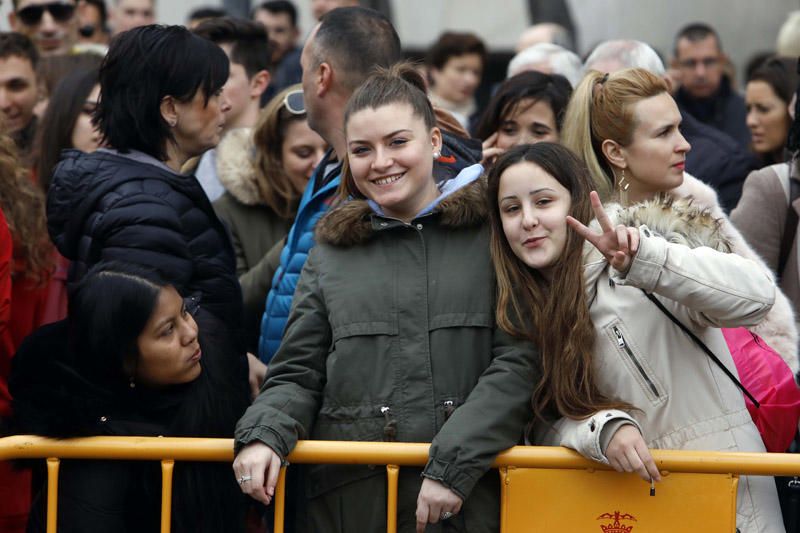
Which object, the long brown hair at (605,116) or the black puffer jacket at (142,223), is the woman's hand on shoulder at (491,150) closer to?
the long brown hair at (605,116)

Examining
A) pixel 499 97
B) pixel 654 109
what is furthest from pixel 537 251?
pixel 499 97

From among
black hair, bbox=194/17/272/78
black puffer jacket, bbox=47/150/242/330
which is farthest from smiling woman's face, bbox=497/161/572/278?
black hair, bbox=194/17/272/78

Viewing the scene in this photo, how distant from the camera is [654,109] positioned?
4.10 metres

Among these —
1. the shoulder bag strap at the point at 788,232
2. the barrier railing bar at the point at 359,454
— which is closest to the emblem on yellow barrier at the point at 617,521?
the barrier railing bar at the point at 359,454

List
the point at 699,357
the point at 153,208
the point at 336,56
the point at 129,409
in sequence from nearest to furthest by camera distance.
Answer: the point at 699,357
the point at 129,409
the point at 153,208
the point at 336,56

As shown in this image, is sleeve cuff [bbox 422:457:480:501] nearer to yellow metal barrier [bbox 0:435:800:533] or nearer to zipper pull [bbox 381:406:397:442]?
yellow metal barrier [bbox 0:435:800:533]

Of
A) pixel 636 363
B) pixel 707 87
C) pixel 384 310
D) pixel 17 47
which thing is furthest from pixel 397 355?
pixel 707 87

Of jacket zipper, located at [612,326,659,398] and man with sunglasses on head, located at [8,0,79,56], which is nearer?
jacket zipper, located at [612,326,659,398]

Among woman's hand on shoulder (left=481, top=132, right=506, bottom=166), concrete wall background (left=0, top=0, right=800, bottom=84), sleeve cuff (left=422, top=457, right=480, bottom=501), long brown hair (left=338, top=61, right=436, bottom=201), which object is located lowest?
sleeve cuff (left=422, top=457, right=480, bottom=501)

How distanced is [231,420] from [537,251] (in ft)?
3.66

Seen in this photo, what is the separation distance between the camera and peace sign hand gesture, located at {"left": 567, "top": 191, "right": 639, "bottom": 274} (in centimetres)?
319

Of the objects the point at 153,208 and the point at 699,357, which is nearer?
the point at 699,357

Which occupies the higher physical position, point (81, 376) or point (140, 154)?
point (140, 154)

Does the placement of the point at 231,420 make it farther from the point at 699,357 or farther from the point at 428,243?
the point at 699,357
